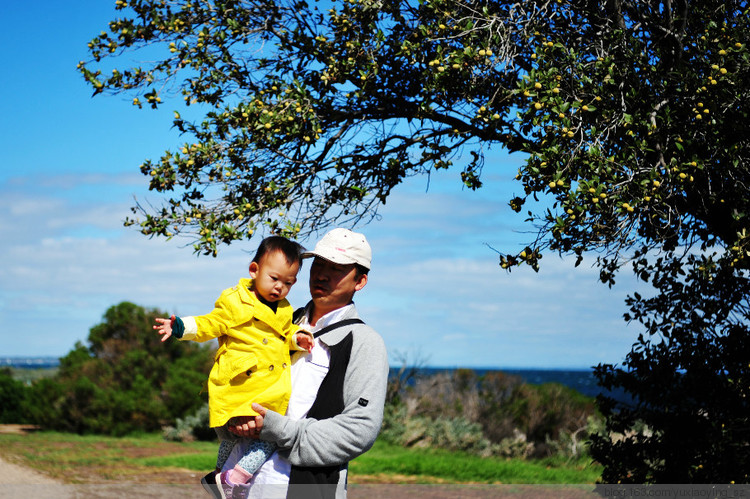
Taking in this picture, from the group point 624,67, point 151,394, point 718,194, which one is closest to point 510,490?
point 718,194

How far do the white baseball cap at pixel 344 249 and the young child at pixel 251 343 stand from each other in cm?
21

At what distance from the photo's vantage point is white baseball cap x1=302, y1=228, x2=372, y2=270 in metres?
3.46

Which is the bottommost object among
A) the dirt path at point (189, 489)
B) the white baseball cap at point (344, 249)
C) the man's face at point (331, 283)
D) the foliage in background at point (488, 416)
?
the dirt path at point (189, 489)

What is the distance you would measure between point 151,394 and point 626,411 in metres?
14.2

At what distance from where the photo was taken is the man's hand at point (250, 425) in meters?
3.20

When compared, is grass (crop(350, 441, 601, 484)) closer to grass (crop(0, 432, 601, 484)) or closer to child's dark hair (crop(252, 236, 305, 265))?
grass (crop(0, 432, 601, 484))

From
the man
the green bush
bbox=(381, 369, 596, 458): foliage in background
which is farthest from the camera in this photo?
the green bush

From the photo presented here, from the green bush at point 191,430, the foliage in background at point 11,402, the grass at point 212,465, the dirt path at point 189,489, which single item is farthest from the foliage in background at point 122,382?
the dirt path at point 189,489

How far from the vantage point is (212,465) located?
1206 cm

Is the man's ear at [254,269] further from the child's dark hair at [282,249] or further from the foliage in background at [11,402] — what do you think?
the foliage in background at [11,402]

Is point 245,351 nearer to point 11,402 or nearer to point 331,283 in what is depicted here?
point 331,283

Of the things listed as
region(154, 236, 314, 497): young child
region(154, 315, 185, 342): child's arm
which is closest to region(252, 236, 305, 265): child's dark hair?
region(154, 236, 314, 497): young child

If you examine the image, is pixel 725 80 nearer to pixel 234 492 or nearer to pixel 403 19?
pixel 403 19

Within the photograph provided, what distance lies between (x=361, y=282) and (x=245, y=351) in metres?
0.68
